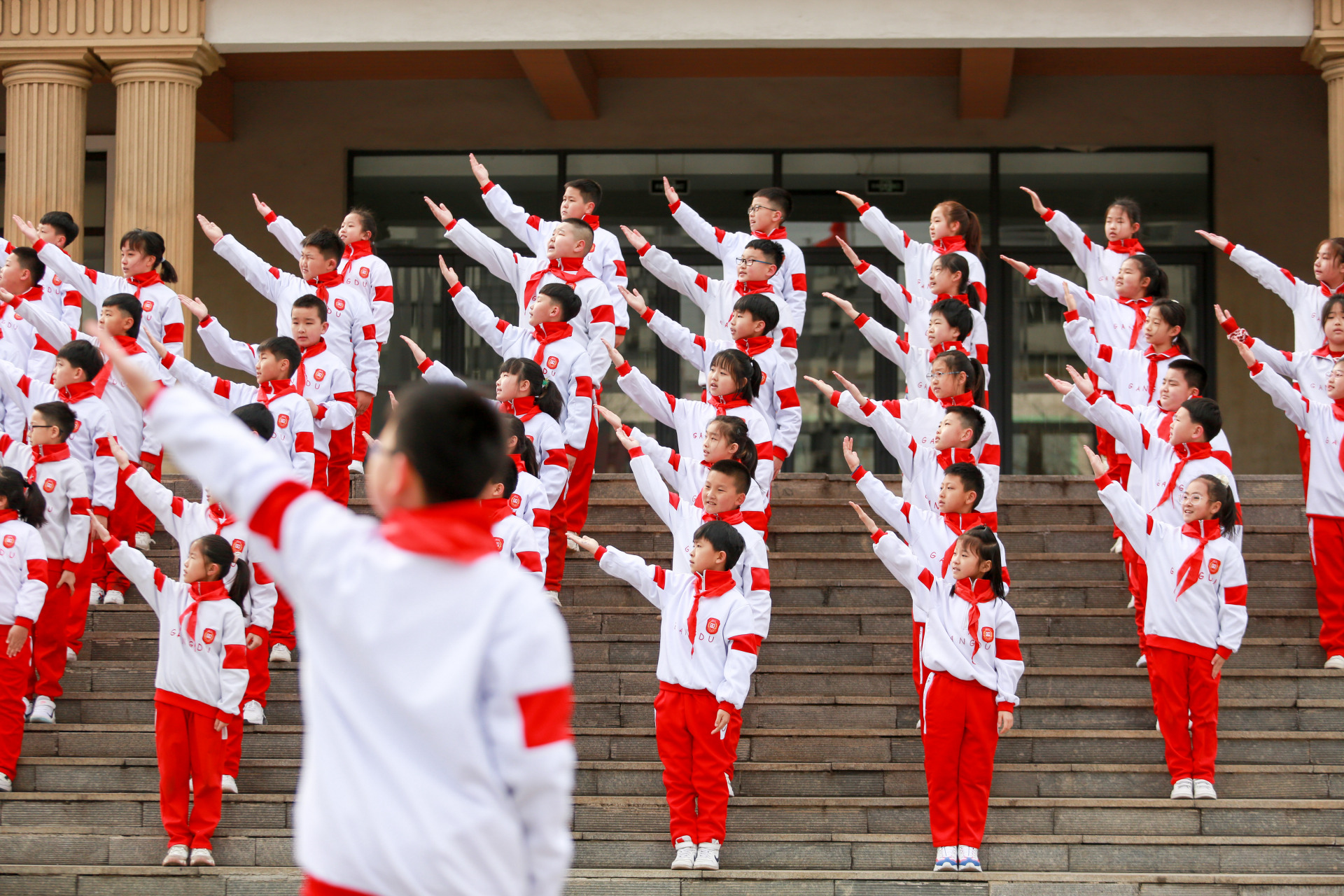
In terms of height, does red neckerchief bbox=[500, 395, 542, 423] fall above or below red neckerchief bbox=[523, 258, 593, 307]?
below

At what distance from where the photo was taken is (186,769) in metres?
6.91

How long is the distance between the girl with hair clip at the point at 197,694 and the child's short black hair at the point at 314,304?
220 centimetres

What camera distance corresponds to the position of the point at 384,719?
2627 mm

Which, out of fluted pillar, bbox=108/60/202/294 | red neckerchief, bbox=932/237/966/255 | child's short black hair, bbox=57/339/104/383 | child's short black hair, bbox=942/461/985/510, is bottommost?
child's short black hair, bbox=942/461/985/510

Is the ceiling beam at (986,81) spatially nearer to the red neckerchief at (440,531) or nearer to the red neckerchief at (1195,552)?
the red neckerchief at (1195,552)

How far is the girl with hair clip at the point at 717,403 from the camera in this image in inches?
332

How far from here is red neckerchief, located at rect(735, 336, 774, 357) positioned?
9211 millimetres

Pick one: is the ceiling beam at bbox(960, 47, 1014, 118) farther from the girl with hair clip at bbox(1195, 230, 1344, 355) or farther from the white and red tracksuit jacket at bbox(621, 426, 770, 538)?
the white and red tracksuit jacket at bbox(621, 426, 770, 538)

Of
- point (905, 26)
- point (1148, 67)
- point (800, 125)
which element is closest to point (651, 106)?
point (800, 125)

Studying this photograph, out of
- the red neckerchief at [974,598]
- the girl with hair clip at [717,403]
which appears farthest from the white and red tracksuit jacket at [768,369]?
the red neckerchief at [974,598]

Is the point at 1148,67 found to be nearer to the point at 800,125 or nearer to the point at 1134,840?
the point at 800,125

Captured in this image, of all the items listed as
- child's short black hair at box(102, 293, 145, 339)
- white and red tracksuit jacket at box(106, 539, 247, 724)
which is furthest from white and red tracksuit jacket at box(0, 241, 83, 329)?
white and red tracksuit jacket at box(106, 539, 247, 724)

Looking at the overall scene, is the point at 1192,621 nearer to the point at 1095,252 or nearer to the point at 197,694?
the point at 1095,252

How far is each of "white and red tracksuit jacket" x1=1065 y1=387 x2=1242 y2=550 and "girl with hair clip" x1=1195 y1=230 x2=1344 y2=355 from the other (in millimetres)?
1542
